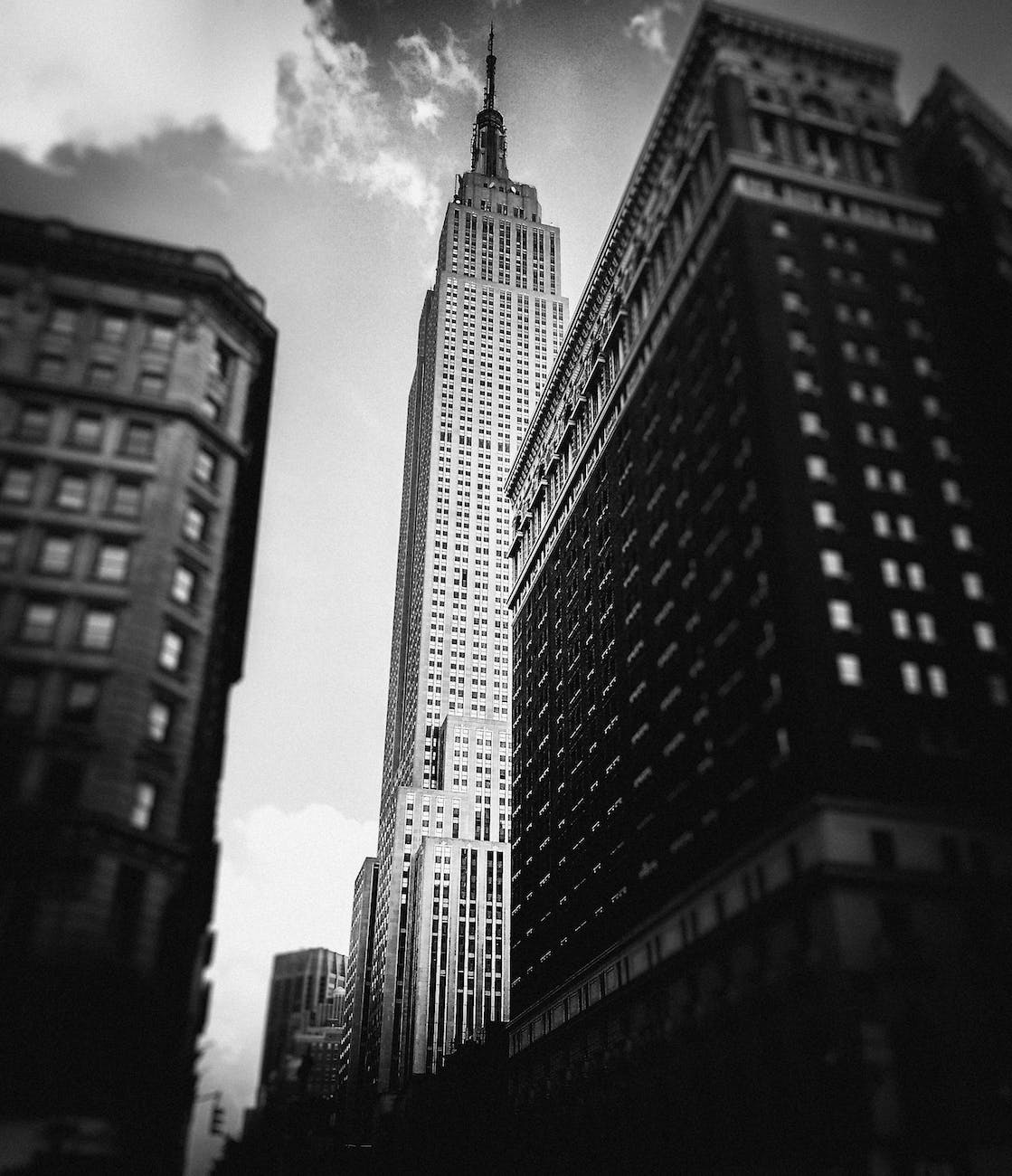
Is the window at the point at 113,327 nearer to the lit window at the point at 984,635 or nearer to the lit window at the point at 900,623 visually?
the lit window at the point at 900,623

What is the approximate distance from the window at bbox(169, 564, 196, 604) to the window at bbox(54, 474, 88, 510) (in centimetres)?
609

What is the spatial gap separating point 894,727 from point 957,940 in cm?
1122

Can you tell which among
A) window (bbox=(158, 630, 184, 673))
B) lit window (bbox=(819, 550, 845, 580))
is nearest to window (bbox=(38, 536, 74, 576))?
window (bbox=(158, 630, 184, 673))

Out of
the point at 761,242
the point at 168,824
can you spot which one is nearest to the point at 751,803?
the point at 168,824

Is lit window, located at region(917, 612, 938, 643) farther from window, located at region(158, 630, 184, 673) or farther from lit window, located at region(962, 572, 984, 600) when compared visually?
window, located at region(158, 630, 184, 673)

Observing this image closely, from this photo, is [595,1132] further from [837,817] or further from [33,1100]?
[33,1100]

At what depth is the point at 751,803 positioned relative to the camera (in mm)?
66312

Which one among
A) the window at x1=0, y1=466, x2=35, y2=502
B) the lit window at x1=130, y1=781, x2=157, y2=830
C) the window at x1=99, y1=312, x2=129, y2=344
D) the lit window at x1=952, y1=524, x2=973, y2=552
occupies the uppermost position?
the window at x1=99, y1=312, x2=129, y2=344

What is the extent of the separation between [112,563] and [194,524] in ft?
20.3

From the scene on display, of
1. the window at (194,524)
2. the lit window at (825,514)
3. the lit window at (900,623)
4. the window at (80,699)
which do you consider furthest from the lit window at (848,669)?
the window at (80,699)

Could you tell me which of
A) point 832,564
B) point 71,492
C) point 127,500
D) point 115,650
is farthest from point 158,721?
point 832,564

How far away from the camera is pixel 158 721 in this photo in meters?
58.9

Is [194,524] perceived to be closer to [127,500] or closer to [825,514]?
[127,500]

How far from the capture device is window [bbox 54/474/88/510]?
6175 cm
